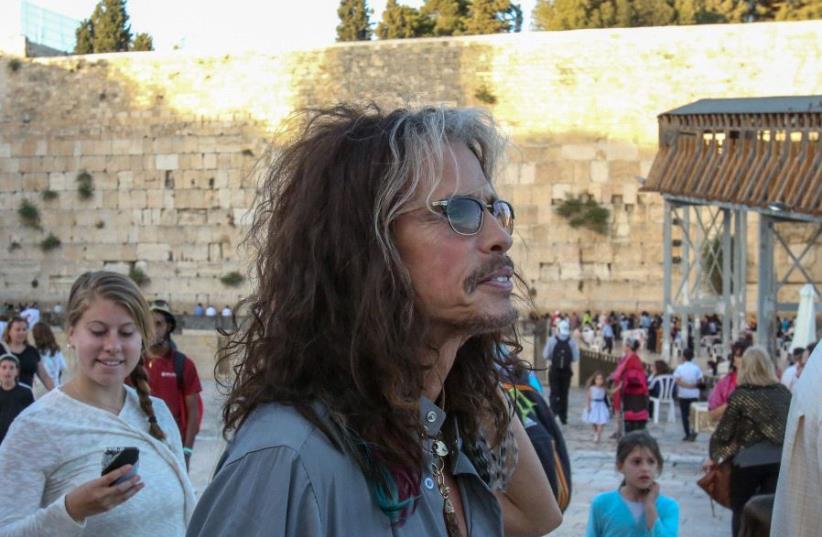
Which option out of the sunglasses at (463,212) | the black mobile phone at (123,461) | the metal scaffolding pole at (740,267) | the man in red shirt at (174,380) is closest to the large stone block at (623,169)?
the metal scaffolding pole at (740,267)

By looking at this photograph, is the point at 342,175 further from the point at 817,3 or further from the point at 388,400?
the point at 817,3

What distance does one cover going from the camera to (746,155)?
1288 centimetres

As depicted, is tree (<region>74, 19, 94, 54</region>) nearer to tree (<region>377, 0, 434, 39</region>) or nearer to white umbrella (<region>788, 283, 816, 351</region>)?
tree (<region>377, 0, 434, 39</region>)

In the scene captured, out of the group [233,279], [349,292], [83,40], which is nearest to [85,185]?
[233,279]

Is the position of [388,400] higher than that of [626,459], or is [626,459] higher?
[388,400]

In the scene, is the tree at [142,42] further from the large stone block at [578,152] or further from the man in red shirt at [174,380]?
the man in red shirt at [174,380]

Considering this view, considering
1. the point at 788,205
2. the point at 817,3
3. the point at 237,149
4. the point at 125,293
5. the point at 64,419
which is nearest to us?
the point at 64,419

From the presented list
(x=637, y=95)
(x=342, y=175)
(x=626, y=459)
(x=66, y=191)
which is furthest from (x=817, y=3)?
(x=342, y=175)

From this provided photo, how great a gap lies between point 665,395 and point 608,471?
4036 mm

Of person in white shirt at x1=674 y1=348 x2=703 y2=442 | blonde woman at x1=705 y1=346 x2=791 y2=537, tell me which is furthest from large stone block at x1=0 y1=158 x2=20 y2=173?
blonde woman at x1=705 y1=346 x2=791 y2=537

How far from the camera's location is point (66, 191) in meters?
27.3

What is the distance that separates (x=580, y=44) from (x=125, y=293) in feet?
72.7

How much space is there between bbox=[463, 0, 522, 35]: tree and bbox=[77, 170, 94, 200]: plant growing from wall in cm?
957

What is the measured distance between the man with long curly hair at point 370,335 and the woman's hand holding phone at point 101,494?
734 millimetres
